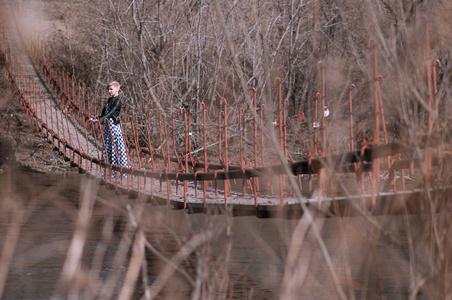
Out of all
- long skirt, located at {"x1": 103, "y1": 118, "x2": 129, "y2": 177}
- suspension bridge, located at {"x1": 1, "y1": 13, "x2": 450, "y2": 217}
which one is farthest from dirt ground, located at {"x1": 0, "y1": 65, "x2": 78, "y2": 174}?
long skirt, located at {"x1": 103, "y1": 118, "x2": 129, "y2": 177}

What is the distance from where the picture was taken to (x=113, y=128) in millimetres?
8578

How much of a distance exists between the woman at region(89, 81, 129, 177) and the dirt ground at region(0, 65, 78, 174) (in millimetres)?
8041

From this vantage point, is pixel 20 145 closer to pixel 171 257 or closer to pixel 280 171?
pixel 171 257

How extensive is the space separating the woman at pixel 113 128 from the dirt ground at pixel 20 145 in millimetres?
8041

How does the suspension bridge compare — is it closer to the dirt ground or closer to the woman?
the woman

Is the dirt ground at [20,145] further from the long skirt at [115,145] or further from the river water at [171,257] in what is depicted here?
the long skirt at [115,145]

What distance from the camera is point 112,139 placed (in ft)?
27.1

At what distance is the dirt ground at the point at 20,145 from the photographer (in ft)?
56.2

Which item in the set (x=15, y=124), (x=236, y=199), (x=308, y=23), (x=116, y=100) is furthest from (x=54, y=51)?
(x=236, y=199)

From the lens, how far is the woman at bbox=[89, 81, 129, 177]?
323 inches

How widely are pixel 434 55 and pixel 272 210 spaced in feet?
19.5

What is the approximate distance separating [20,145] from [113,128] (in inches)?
405

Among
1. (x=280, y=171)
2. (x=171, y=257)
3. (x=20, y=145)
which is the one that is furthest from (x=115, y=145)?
(x=20, y=145)

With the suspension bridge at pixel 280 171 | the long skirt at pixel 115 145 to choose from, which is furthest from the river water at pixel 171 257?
the long skirt at pixel 115 145
